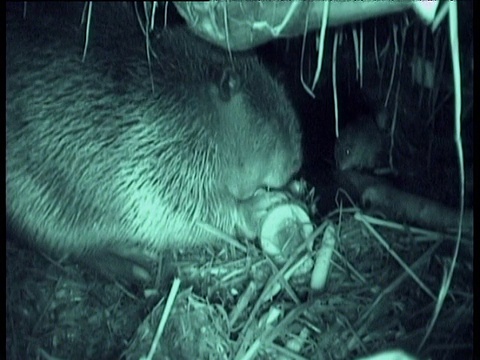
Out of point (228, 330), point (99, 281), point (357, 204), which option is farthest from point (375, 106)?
point (99, 281)

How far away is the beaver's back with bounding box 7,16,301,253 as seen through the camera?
116 centimetres

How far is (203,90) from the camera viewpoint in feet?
3.92

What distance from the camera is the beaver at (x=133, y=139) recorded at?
45.6 inches

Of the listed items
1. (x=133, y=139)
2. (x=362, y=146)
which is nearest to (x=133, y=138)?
(x=133, y=139)

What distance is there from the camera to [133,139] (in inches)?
46.2

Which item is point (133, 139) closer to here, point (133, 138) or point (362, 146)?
point (133, 138)

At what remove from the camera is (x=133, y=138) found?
1.17 m

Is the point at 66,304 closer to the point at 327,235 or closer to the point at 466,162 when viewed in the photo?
the point at 327,235

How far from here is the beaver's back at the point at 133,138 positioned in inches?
45.7

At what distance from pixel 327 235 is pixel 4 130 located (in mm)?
573

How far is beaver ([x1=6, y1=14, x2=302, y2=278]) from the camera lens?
116cm

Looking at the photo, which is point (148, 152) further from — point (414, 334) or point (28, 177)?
point (414, 334)

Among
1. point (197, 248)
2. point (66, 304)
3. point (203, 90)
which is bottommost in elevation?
point (66, 304)

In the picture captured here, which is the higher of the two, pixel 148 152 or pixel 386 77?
pixel 386 77
